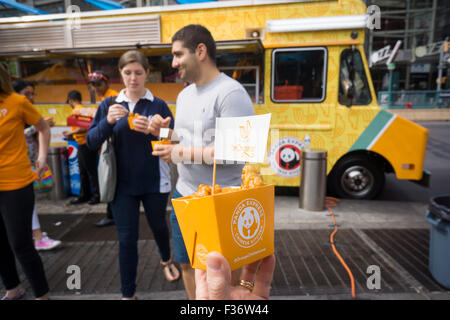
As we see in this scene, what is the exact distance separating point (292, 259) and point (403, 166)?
310cm

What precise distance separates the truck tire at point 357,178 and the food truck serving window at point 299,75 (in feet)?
4.36

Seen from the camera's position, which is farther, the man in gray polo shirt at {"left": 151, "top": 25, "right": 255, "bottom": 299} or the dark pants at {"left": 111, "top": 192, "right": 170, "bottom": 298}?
the dark pants at {"left": 111, "top": 192, "right": 170, "bottom": 298}

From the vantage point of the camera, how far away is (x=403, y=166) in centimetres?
505

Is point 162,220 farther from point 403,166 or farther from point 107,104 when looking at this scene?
point 403,166

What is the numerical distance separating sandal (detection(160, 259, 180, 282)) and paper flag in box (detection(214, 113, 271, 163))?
2.39 m

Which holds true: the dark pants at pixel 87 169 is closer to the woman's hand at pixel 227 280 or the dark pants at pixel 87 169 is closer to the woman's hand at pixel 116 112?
the woman's hand at pixel 116 112

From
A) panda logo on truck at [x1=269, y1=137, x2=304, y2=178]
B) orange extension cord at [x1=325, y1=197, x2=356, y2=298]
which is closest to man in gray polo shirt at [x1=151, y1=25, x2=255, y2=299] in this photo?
orange extension cord at [x1=325, y1=197, x2=356, y2=298]

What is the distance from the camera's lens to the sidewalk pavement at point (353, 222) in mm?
2668

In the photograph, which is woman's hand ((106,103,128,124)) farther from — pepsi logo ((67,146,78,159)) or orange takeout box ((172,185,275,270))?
pepsi logo ((67,146,78,159))

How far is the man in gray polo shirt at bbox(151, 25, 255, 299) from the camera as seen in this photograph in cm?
158

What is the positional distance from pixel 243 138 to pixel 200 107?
2.76 ft

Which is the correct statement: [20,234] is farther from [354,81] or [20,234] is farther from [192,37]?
[354,81]

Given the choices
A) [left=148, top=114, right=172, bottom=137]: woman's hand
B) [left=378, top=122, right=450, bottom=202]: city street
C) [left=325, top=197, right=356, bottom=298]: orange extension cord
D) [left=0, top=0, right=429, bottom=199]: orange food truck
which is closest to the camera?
[left=148, top=114, right=172, bottom=137]: woman's hand
